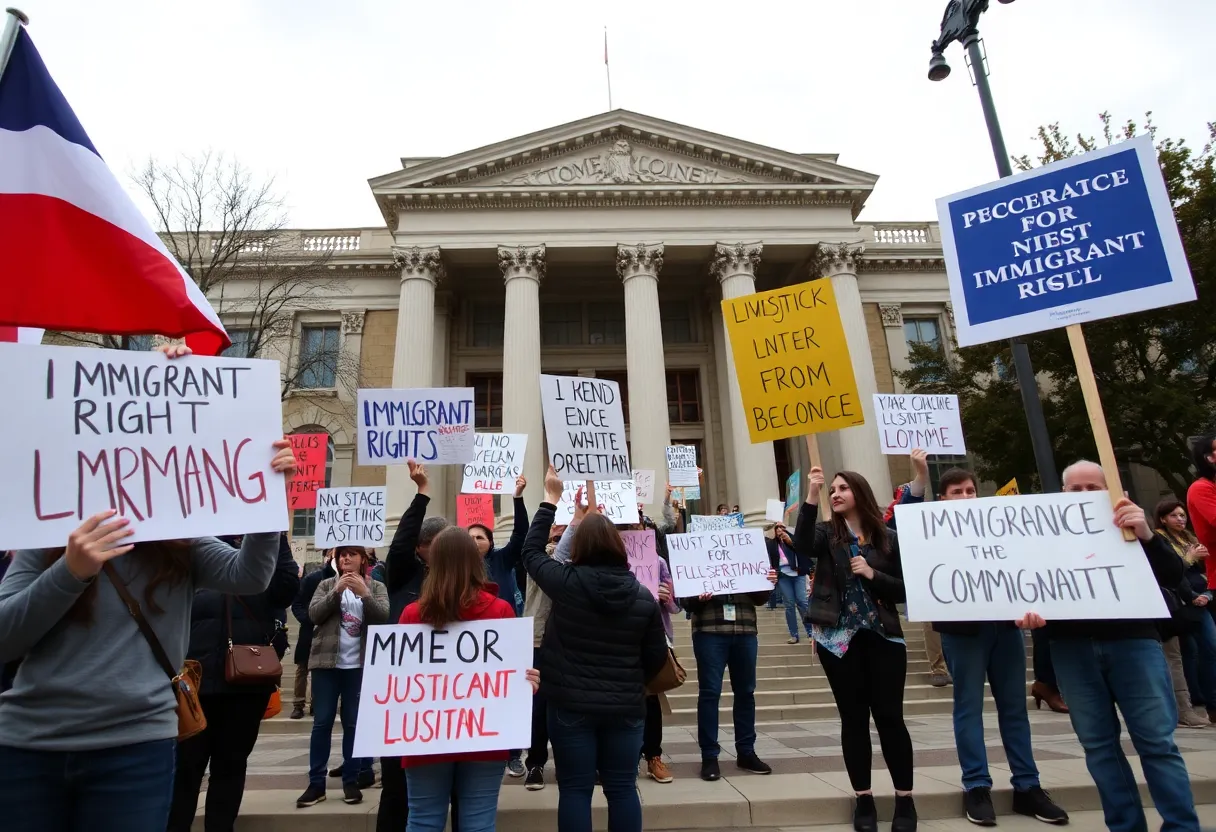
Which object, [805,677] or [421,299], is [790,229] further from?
[805,677]

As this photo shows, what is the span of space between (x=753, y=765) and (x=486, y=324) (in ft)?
81.0

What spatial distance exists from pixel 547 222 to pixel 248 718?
2266 centimetres

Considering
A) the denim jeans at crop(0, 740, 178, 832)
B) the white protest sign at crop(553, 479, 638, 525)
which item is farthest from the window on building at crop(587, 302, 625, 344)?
the denim jeans at crop(0, 740, 178, 832)

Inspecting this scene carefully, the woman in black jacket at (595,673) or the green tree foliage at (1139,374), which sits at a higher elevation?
the green tree foliage at (1139,374)

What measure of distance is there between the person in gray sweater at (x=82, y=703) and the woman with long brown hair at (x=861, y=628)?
3.65m

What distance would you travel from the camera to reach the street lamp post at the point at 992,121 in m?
6.07

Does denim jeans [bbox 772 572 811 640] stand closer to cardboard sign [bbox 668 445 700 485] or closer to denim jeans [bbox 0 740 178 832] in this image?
cardboard sign [bbox 668 445 700 485]

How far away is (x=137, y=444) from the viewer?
2545 millimetres

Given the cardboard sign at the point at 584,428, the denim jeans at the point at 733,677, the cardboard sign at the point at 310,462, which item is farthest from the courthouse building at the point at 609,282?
the cardboard sign at the point at 584,428

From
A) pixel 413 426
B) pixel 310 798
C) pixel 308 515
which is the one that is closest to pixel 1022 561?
pixel 413 426

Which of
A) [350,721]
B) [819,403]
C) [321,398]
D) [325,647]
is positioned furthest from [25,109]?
[321,398]

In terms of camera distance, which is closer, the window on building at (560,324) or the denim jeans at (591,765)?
the denim jeans at (591,765)

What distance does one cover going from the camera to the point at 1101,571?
3.59 meters

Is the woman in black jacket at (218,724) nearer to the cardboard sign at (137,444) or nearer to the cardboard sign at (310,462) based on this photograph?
the cardboard sign at (137,444)
